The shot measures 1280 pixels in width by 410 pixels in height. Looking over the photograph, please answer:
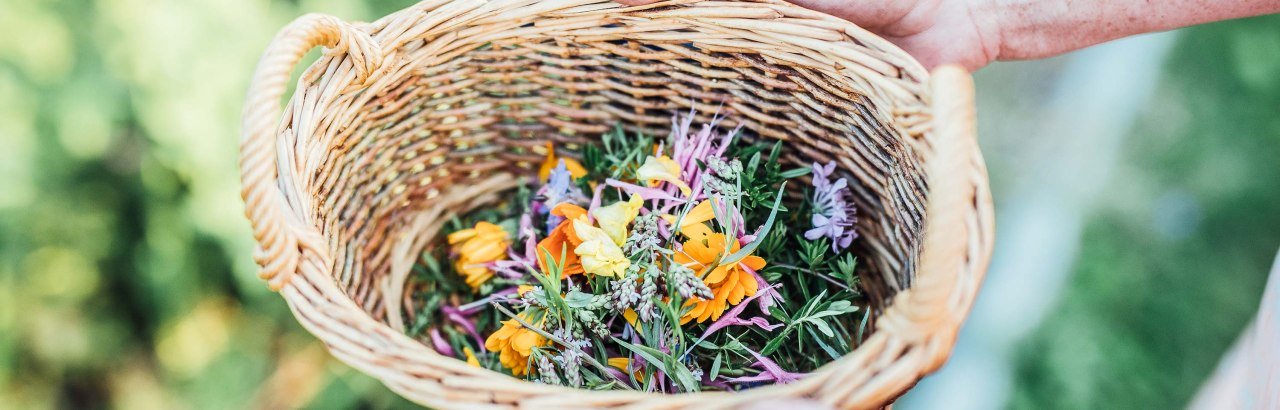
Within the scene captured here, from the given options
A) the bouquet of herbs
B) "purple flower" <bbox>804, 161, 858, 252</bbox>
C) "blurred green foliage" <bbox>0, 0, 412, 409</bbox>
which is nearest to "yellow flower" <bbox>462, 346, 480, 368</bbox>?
the bouquet of herbs

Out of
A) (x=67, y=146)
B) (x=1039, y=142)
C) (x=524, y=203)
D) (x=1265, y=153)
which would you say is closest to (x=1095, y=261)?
(x=1039, y=142)

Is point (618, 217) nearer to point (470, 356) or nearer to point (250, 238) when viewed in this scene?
point (470, 356)

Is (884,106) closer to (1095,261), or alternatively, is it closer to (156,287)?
(1095,261)

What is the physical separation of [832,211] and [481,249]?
1.47 ft

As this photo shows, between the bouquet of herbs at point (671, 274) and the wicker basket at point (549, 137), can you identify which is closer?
the wicker basket at point (549, 137)

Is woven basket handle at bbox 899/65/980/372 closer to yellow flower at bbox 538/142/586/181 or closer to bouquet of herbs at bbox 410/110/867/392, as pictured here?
bouquet of herbs at bbox 410/110/867/392

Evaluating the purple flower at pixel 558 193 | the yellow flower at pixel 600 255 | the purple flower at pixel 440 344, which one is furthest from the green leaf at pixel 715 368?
the purple flower at pixel 440 344

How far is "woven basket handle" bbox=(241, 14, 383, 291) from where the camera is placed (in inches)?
28.0

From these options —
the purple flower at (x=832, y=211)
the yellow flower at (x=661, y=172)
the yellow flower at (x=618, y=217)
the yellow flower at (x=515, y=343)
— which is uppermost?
the purple flower at (x=832, y=211)

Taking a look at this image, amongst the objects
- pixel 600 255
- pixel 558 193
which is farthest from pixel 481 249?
pixel 600 255

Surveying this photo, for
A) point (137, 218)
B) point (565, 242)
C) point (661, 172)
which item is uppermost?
point (661, 172)

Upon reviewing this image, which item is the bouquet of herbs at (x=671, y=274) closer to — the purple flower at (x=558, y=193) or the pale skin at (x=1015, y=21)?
the purple flower at (x=558, y=193)

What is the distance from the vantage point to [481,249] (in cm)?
103

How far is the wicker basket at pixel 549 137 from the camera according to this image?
2.20 ft
